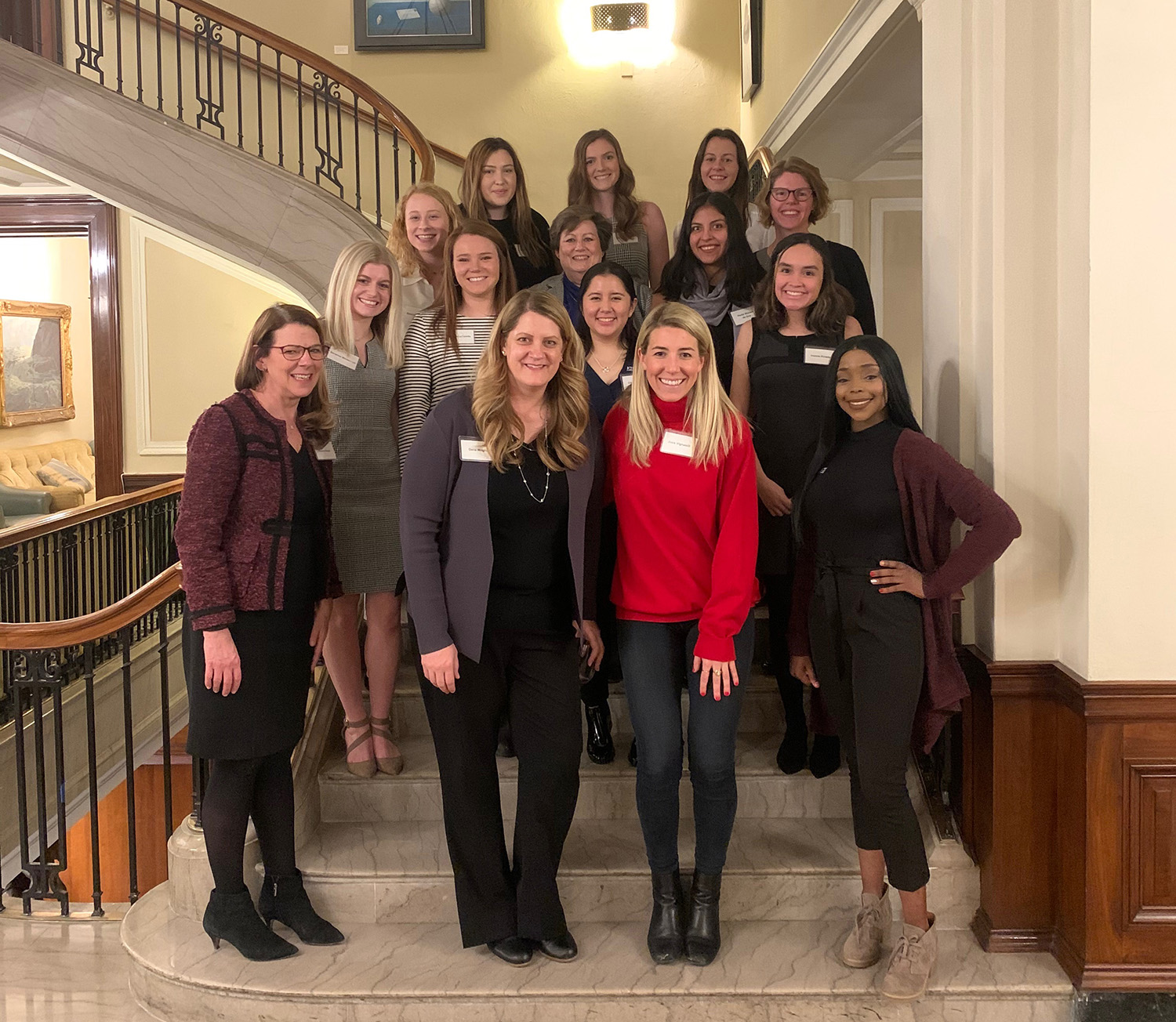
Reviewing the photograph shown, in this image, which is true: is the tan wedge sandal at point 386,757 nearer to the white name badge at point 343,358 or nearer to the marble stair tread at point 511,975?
the marble stair tread at point 511,975

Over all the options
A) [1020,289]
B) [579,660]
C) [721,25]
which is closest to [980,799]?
[579,660]

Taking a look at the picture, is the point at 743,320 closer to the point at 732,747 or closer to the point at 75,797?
the point at 732,747

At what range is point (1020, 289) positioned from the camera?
8.04 feet

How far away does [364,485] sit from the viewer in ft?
9.30

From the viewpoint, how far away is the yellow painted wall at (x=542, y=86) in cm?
761

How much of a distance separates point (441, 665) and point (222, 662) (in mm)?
508

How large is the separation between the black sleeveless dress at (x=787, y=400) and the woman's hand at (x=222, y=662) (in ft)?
4.76

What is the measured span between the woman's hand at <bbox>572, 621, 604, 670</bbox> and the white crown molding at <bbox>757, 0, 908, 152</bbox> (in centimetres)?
213

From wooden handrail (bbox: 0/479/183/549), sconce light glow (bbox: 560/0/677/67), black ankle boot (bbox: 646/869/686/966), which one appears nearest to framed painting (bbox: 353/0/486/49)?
sconce light glow (bbox: 560/0/677/67)

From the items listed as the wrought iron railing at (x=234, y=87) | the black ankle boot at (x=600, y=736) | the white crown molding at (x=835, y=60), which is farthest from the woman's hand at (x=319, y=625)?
the wrought iron railing at (x=234, y=87)

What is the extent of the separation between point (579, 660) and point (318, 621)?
2.22ft

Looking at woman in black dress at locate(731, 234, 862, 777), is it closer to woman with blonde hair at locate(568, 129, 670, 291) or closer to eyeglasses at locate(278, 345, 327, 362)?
woman with blonde hair at locate(568, 129, 670, 291)

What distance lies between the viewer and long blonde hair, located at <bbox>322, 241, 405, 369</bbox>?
280 cm

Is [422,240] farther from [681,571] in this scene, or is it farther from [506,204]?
[681,571]
